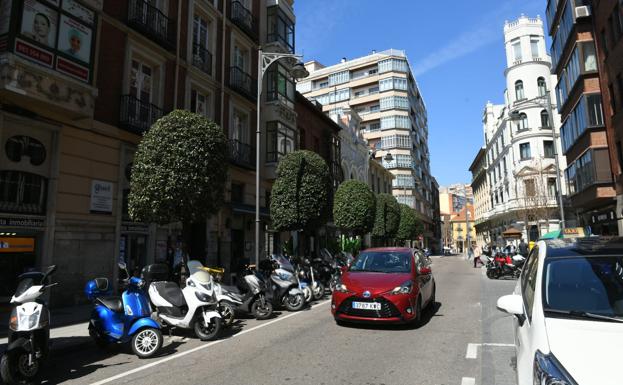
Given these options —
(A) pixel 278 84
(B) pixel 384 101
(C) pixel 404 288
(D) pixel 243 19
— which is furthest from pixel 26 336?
(B) pixel 384 101

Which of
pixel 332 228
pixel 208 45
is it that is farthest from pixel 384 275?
pixel 332 228

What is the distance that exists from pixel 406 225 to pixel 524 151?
15.0 metres

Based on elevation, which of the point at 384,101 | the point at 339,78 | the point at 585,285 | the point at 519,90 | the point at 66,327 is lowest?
the point at 66,327

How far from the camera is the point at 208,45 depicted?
1803cm

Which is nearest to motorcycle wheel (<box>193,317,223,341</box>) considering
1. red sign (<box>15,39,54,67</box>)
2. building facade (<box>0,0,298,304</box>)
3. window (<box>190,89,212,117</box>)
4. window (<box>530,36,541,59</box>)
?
building facade (<box>0,0,298,304</box>)

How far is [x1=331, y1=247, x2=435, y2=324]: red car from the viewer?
24.3 ft

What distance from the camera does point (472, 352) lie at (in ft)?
20.5

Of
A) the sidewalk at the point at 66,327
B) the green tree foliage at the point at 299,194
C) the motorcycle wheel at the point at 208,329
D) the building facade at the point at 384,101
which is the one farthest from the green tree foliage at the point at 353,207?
the building facade at the point at 384,101

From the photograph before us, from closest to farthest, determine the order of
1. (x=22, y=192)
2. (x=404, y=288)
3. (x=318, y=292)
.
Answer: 1. (x=404, y=288)
2. (x=22, y=192)
3. (x=318, y=292)

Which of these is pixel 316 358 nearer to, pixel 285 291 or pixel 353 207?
pixel 285 291

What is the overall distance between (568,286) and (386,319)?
4.32 meters

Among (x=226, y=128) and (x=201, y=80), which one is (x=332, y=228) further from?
(x=201, y=80)

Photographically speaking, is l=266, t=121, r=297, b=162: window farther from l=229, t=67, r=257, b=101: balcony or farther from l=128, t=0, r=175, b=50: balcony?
l=128, t=0, r=175, b=50: balcony

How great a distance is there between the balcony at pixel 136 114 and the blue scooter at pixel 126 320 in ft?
25.0
